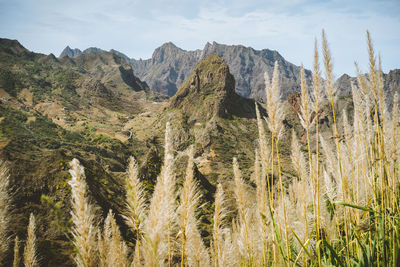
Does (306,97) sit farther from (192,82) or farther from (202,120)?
(192,82)

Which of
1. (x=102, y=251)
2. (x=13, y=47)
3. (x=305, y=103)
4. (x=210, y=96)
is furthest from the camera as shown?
(x=13, y=47)

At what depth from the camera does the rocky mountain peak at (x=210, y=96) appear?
8706cm

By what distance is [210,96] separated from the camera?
91.7 metres

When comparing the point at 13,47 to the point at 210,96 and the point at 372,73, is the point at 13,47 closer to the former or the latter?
the point at 210,96

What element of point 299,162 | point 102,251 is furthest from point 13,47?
point 299,162

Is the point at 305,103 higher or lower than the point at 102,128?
lower

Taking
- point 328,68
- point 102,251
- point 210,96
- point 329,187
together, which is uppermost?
point 210,96

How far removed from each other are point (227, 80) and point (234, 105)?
37.6ft

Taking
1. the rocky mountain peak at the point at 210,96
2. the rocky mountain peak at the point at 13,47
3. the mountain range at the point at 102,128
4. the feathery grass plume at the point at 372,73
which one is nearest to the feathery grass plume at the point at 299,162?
the feathery grass plume at the point at 372,73

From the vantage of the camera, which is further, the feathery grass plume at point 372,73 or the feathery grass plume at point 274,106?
the feathery grass plume at point 372,73

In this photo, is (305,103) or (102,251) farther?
(102,251)

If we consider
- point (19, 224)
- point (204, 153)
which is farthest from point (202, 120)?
point (19, 224)

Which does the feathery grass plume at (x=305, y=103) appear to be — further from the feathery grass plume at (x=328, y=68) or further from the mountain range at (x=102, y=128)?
the mountain range at (x=102, y=128)

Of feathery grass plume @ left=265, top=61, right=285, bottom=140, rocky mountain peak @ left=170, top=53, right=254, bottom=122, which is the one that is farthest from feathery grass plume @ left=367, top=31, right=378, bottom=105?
rocky mountain peak @ left=170, top=53, right=254, bottom=122
